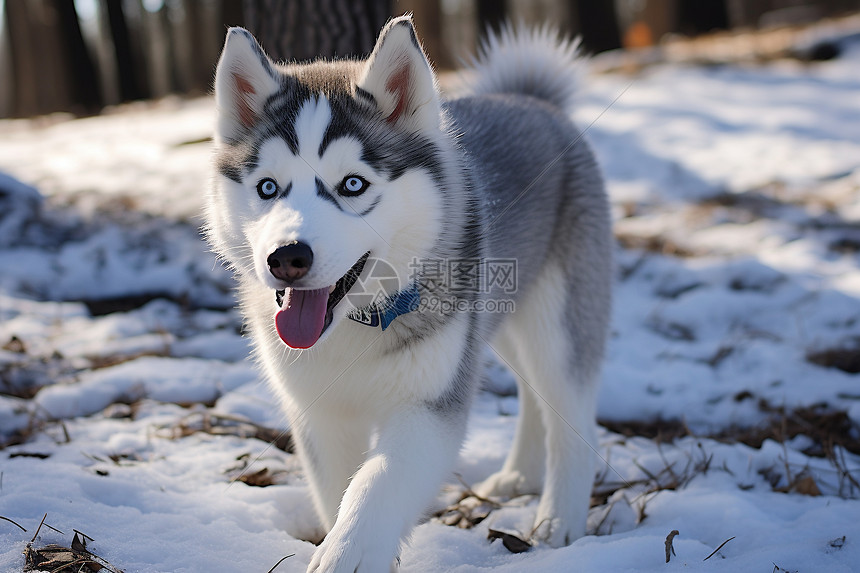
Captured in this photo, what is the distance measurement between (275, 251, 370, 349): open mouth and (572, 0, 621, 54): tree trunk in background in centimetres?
1080

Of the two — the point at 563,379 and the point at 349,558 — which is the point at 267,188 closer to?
the point at 349,558

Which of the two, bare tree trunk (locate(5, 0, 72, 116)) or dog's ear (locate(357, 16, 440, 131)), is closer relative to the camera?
dog's ear (locate(357, 16, 440, 131))

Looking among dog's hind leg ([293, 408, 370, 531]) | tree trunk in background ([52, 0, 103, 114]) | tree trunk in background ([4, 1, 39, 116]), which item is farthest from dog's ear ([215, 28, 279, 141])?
tree trunk in background ([4, 1, 39, 116])

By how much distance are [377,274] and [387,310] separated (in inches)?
4.5

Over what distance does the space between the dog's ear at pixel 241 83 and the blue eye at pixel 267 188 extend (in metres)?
0.30

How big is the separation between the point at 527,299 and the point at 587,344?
0.30 metres

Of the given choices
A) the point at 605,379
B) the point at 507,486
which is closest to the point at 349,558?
the point at 507,486

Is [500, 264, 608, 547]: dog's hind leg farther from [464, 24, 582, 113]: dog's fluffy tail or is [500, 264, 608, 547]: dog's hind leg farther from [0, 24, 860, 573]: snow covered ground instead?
[464, 24, 582, 113]: dog's fluffy tail

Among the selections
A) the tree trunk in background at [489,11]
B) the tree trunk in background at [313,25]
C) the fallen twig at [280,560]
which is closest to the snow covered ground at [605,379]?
the fallen twig at [280,560]

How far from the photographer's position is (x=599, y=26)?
11.6 m

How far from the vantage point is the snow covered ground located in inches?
82.6

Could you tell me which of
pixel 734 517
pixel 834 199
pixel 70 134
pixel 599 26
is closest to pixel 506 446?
pixel 734 517

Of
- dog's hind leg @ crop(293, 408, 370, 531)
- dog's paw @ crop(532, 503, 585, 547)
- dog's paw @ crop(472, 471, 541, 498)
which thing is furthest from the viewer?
dog's paw @ crop(472, 471, 541, 498)

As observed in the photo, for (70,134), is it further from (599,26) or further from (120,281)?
(599,26)
